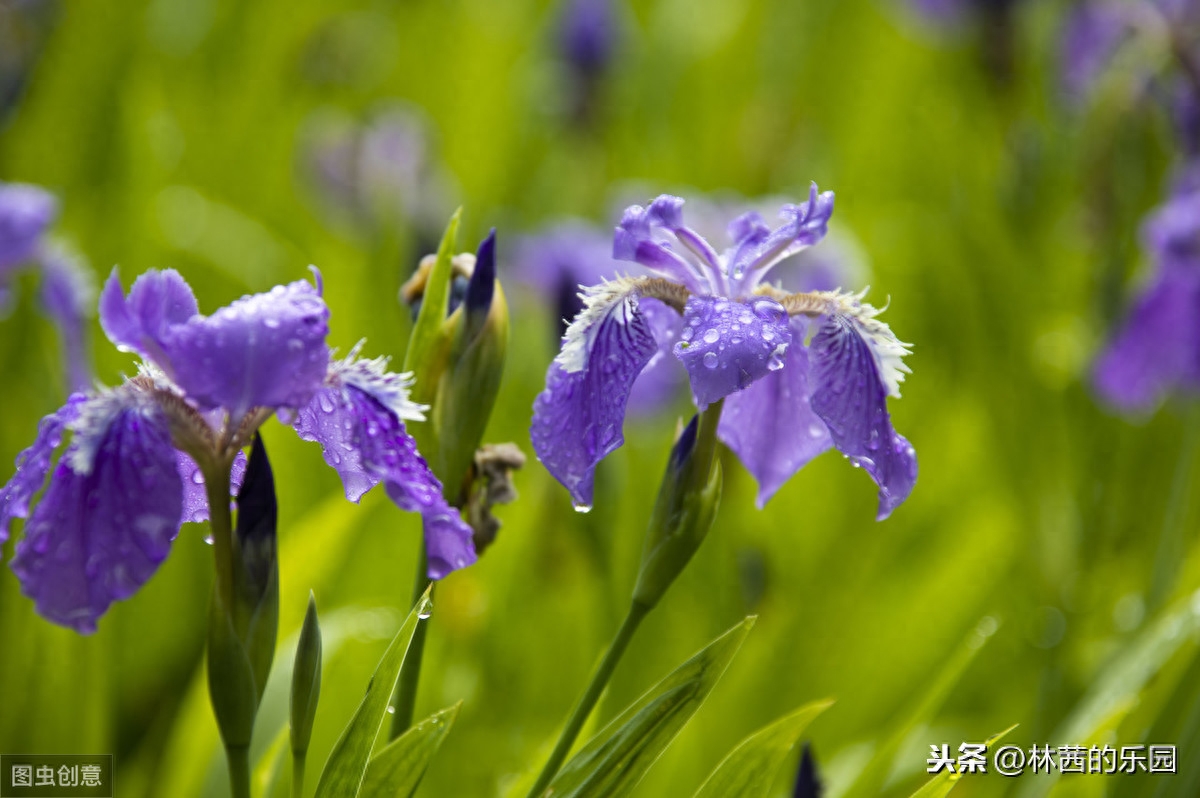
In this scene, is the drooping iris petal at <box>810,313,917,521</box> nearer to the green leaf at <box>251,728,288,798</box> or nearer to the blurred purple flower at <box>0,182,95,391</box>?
the green leaf at <box>251,728,288,798</box>

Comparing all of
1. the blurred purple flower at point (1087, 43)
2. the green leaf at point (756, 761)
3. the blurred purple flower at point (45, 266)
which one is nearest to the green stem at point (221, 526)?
the green leaf at point (756, 761)

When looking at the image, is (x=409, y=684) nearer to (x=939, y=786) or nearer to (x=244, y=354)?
(x=244, y=354)

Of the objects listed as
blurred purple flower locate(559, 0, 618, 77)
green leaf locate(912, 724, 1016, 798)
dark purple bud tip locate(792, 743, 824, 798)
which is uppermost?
blurred purple flower locate(559, 0, 618, 77)

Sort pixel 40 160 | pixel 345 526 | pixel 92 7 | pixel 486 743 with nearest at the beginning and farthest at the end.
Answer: pixel 345 526, pixel 486 743, pixel 40 160, pixel 92 7

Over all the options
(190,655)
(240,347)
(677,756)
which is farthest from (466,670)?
(240,347)

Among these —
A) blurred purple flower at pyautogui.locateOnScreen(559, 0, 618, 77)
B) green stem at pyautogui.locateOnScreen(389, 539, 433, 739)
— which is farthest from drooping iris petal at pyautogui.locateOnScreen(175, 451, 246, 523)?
blurred purple flower at pyautogui.locateOnScreen(559, 0, 618, 77)

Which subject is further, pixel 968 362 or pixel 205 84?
pixel 205 84

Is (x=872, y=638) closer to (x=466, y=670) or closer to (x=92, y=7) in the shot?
(x=466, y=670)

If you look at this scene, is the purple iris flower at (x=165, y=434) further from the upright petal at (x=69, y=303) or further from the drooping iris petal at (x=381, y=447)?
the upright petal at (x=69, y=303)
